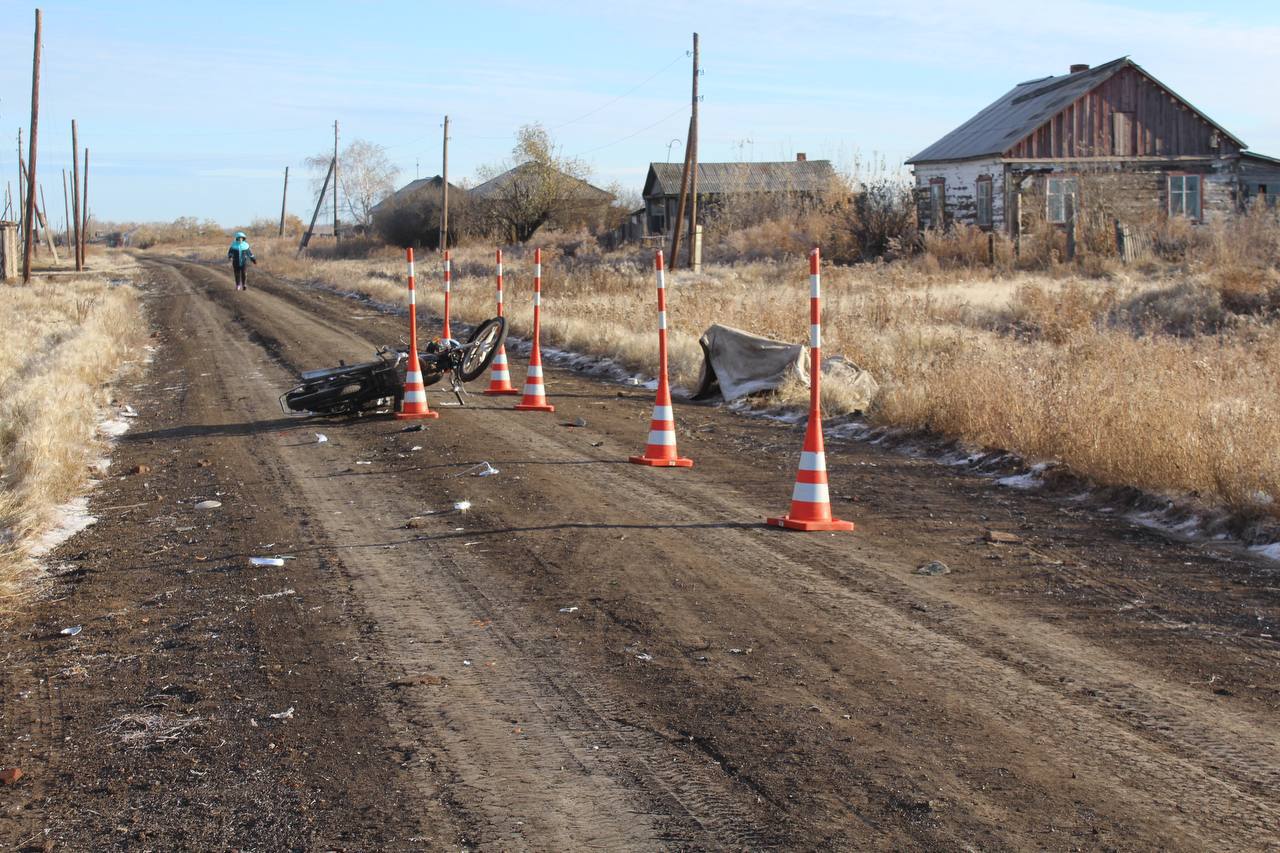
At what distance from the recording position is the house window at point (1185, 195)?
39.8 meters

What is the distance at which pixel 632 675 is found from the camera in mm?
4824

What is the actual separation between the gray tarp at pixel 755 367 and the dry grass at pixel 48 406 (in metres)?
6.56

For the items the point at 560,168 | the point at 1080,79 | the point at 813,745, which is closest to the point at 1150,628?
the point at 813,745

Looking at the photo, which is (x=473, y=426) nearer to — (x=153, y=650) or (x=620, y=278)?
(x=153, y=650)

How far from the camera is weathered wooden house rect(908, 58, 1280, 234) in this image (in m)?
38.7

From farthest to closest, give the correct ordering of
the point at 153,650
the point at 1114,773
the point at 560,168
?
1. the point at 560,168
2. the point at 153,650
3. the point at 1114,773

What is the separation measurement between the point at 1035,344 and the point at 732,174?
61.9 m

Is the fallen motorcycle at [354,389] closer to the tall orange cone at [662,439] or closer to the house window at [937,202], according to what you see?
the tall orange cone at [662,439]

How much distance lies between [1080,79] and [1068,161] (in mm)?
4186

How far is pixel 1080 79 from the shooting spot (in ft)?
135

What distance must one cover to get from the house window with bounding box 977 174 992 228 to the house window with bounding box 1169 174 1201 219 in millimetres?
5959

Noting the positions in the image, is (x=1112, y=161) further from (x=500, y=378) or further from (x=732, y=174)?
(x=732, y=174)

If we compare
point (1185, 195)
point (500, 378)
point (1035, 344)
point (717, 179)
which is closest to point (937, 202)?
point (1185, 195)

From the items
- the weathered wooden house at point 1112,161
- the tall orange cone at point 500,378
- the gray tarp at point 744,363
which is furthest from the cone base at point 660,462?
the weathered wooden house at point 1112,161
